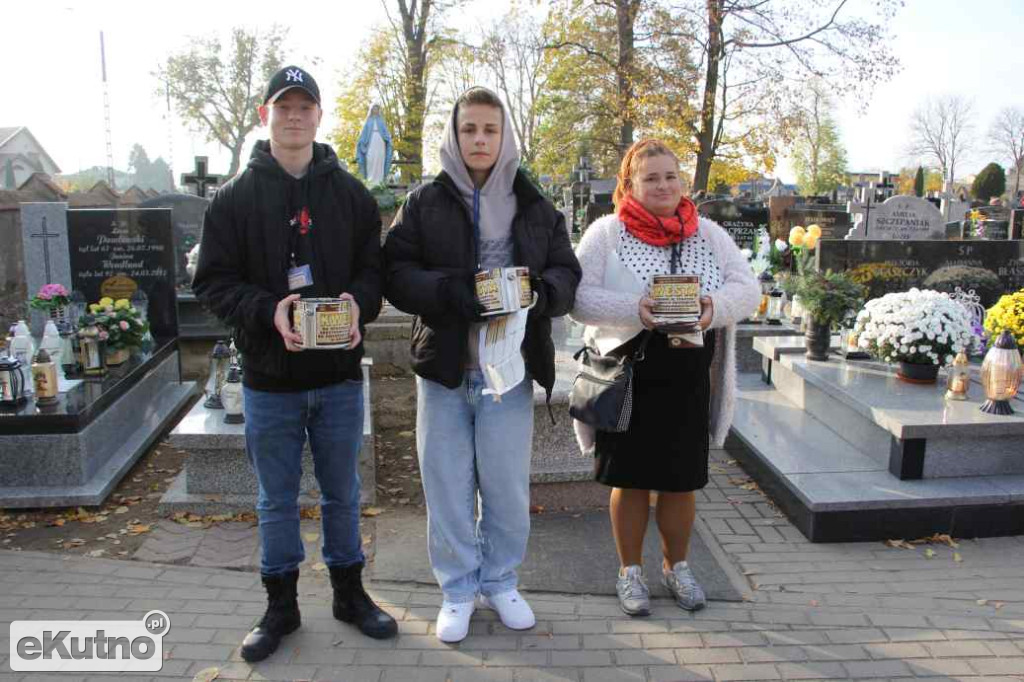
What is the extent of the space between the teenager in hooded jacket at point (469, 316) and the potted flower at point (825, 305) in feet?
11.0

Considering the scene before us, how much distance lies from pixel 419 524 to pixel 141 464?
2234mm

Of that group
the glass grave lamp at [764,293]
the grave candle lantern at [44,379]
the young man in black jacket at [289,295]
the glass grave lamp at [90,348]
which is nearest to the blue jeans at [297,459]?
the young man in black jacket at [289,295]

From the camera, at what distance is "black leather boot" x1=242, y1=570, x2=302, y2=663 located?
2777mm

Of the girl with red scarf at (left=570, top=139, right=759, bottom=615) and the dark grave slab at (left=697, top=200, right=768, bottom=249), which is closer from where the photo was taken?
the girl with red scarf at (left=570, top=139, right=759, bottom=615)

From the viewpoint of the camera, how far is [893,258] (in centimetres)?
709

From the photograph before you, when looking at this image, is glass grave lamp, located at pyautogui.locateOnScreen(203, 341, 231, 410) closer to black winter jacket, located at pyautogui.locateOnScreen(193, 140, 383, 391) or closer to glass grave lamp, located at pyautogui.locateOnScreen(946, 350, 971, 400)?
black winter jacket, located at pyautogui.locateOnScreen(193, 140, 383, 391)

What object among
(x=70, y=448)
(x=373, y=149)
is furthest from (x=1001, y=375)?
(x=373, y=149)

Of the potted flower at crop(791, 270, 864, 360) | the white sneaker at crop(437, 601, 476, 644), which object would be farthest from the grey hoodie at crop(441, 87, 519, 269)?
the potted flower at crop(791, 270, 864, 360)

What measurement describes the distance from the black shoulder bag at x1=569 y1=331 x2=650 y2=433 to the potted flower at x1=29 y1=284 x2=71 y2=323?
4773 mm

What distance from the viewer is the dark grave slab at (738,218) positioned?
10891 millimetres

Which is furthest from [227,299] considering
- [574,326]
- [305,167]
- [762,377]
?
[762,377]

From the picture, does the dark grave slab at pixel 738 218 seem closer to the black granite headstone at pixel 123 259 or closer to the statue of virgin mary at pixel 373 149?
the statue of virgin mary at pixel 373 149

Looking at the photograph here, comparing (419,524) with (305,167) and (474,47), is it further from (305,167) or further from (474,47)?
(474,47)

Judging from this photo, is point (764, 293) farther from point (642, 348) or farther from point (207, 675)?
point (207, 675)
